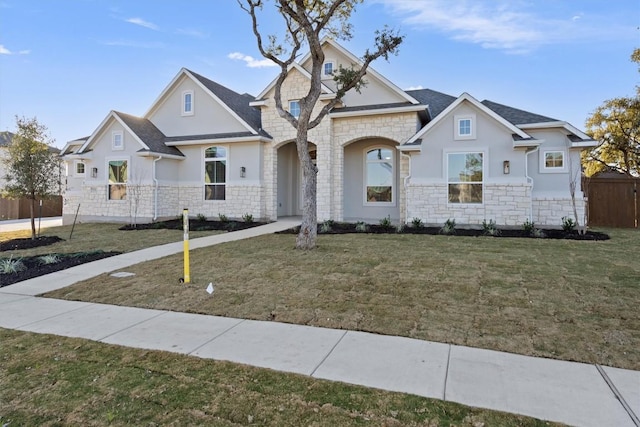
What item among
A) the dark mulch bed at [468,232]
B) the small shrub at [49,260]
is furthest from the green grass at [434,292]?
the small shrub at [49,260]

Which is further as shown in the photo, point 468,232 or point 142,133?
point 142,133

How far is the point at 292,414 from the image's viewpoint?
2.70m

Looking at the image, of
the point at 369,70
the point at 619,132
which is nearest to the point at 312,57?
the point at 369,70

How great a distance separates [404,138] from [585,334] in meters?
11.4

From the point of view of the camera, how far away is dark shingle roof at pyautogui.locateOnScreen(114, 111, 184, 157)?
16.3 metres

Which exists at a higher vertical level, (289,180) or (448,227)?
(289,180)

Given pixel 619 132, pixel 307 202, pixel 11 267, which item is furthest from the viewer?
pixel 619 132

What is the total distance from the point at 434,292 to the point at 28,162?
13062mm

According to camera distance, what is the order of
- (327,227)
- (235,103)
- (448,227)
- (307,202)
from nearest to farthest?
(307,202) < (448,227) < (327,227) < (235,103)

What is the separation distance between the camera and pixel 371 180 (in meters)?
16.6

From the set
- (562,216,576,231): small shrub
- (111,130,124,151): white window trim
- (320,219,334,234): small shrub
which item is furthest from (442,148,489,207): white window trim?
(111,130,124,151): white window trim

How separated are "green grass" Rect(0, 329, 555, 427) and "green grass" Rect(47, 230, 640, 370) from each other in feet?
4.71

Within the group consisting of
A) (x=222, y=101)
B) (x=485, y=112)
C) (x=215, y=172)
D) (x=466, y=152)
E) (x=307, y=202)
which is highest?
(x=222, y=101)

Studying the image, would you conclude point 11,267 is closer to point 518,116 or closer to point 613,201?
point 518,116
